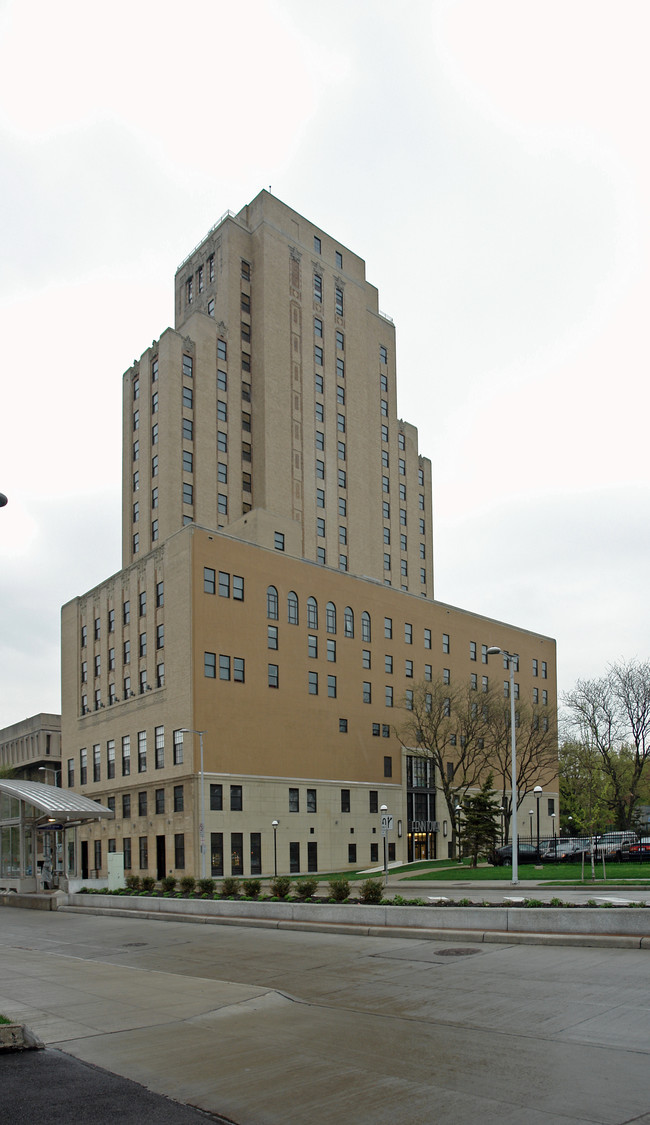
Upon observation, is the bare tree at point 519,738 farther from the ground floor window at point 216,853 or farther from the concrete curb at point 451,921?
the concrete curb at point 451,921

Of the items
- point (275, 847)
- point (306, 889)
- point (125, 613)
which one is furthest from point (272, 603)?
point (306, 889)

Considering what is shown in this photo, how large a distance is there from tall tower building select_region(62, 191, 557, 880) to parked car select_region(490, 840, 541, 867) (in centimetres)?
964

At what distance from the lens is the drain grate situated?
60.5 feet

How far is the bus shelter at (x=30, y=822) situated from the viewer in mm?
49250

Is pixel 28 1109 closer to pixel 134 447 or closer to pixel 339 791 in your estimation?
pixel 339 791

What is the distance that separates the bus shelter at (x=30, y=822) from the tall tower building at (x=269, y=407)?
88.7 feet

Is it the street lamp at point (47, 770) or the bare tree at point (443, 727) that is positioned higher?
the bare tree at point (443, 727)

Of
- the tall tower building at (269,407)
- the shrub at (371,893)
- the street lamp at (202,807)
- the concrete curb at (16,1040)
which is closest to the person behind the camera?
the concrete curb at (16,1040)

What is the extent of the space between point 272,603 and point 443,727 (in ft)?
64.5

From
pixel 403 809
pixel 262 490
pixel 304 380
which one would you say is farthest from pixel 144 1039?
pixel 304 380

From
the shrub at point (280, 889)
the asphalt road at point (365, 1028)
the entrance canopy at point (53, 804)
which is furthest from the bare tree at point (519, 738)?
the asphalt road at point (365, 1028)

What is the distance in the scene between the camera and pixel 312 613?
6869 centimetres

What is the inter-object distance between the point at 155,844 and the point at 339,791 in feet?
47.0

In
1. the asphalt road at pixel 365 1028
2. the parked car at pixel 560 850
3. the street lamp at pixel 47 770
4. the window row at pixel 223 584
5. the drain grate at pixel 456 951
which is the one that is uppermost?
the window row at pixel 223 584
